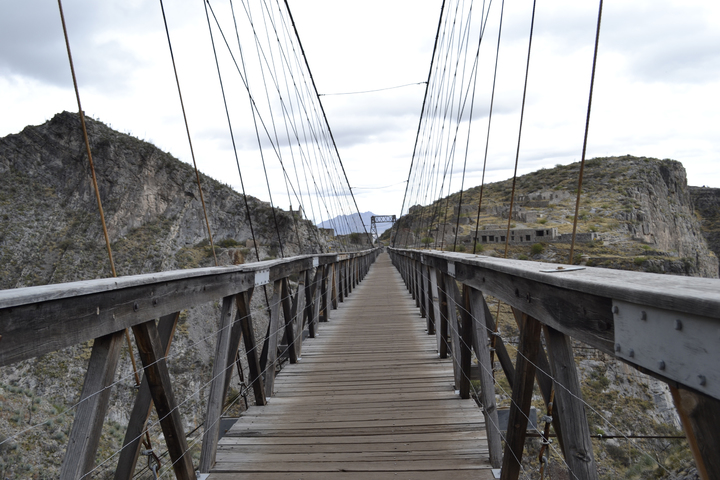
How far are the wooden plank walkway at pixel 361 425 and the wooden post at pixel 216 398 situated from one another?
0.08 m

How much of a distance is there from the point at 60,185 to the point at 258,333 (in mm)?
21224

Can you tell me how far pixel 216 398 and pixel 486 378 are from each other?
138cm

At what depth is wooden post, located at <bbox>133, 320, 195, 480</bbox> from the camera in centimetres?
152

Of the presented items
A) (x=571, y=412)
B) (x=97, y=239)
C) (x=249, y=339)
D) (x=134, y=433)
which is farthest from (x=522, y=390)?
(x=97, y=239)

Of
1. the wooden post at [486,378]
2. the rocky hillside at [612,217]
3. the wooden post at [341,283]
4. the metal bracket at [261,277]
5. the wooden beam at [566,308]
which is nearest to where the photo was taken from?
the wooden beam at [566,308]

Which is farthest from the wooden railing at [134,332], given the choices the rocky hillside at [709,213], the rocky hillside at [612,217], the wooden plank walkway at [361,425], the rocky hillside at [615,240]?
the rocky hillside at [709,213]

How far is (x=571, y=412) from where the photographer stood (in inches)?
49.3

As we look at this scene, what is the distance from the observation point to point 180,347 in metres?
21.6

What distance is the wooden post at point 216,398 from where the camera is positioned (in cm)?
217

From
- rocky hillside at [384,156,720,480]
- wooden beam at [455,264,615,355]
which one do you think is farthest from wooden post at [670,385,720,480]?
rocky hillside at [384,156,720,480]

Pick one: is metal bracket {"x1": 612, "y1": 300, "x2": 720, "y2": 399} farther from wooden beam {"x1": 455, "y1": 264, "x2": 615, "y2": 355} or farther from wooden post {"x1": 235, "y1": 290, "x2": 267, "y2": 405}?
wooden post {"x1": 235, "y1": 290, "x2": 267, "y2": 405}

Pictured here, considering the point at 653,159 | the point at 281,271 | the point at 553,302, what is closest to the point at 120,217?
the point at 281,271

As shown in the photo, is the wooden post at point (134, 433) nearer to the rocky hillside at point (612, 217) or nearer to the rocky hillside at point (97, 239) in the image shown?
the rocky hillside at point (97, 239)

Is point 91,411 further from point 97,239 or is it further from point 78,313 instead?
point 97,239
